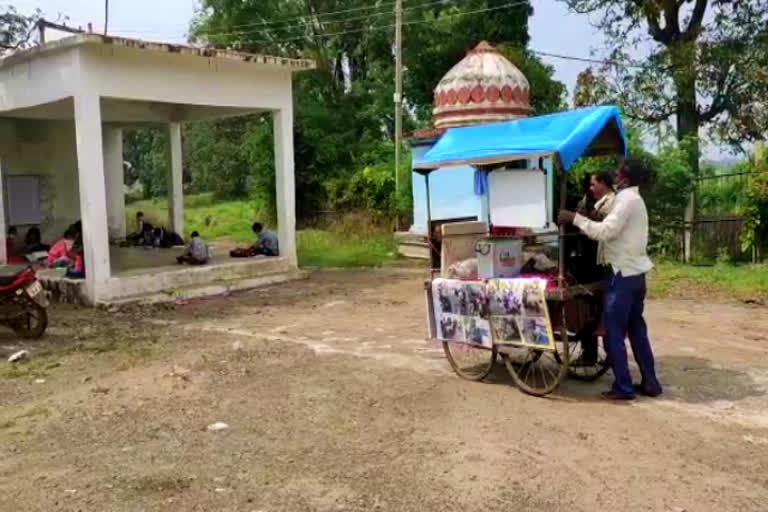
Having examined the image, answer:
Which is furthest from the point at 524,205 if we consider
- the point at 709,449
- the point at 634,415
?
the point at 709,449

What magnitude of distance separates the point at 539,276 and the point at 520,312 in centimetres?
36

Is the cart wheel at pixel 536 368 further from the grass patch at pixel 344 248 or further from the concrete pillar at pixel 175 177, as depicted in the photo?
the concrete pillar at pixel 175 177

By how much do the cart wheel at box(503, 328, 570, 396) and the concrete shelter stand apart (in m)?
6.89

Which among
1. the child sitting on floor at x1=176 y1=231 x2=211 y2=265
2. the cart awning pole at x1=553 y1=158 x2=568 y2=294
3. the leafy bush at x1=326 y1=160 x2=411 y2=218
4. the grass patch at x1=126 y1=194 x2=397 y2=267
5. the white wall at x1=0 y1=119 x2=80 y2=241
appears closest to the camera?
the cart awning pole at x1=553 y1=158 x2=568 y2=294

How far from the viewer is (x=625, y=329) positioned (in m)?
5.95

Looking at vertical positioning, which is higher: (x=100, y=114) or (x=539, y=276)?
(x=100, y=114)

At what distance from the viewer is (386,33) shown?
30.0 metres

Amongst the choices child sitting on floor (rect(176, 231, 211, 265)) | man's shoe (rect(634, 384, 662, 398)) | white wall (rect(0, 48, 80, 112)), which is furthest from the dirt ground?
child sitting on floor (rect(176, 231, 211, 265))

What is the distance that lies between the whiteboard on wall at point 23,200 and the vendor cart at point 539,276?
39.1ft

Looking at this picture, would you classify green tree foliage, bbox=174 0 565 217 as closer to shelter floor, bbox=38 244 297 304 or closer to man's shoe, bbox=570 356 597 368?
shelter floor, bbox=38 244 297 304

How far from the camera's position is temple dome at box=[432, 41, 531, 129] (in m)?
16.2

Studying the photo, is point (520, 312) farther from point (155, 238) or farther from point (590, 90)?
point (590, 90)

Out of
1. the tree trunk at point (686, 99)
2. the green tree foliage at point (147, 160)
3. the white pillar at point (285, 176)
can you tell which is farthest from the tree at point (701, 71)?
the green tree foliage at point (147, 160)

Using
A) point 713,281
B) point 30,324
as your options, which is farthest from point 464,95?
point 30,324
